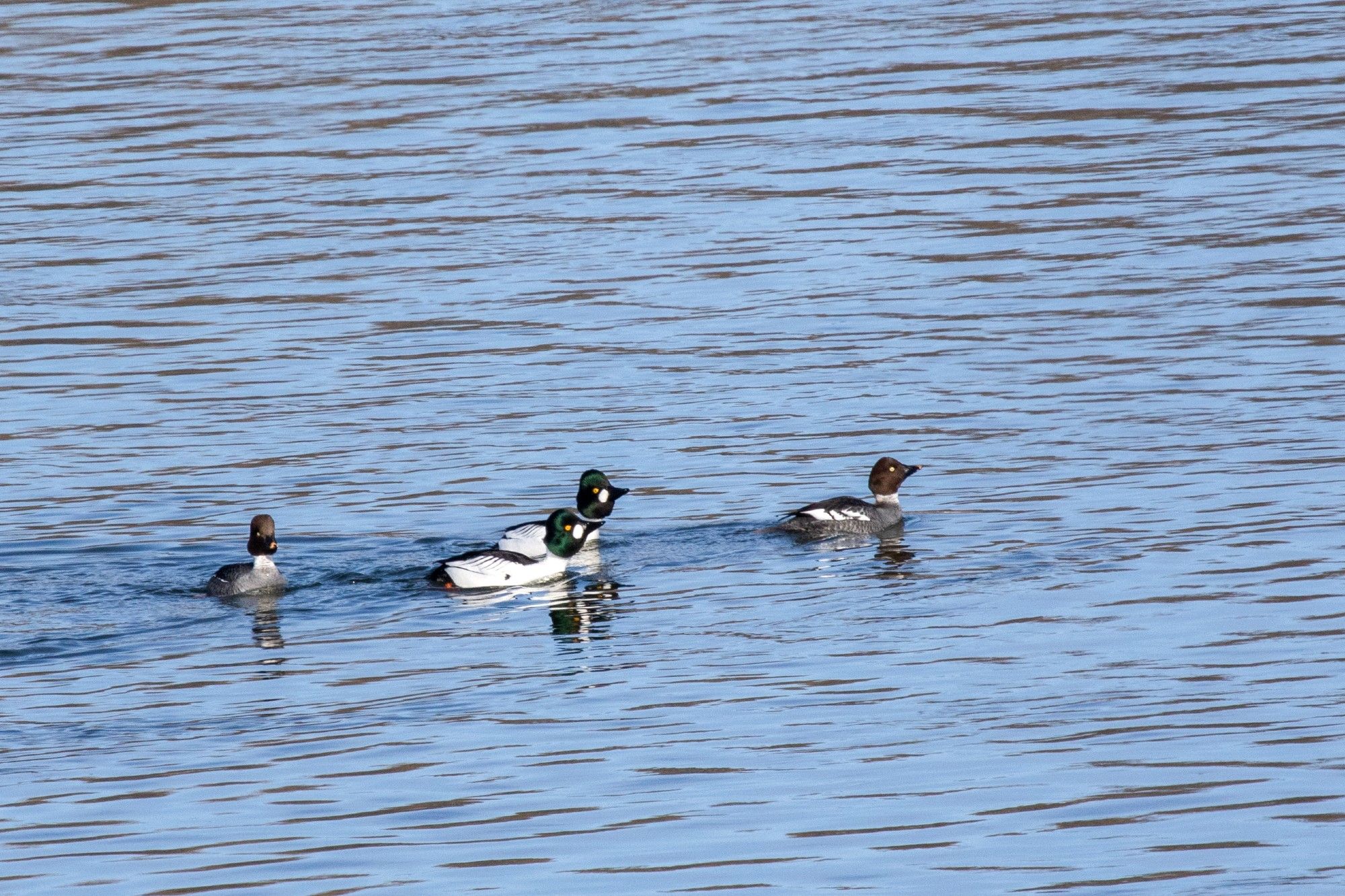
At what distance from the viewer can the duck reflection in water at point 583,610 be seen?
13078 mm

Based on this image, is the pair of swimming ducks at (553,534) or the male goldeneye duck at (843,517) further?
the male goldeneye duck at (843,517)

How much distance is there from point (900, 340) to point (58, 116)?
15870mm

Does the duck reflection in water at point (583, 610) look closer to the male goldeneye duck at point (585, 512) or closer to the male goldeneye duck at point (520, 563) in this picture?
the male goldeneye duck at point (520, 563)

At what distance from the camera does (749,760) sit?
10203 mm

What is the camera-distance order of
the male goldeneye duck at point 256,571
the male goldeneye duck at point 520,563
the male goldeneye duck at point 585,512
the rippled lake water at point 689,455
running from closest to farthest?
the rippled lake water at point 689,455 < the male goldeneye duck at point 256,571 < the male goldeneye duck at point 520,563 < the male goldeneye duck at point 585,512

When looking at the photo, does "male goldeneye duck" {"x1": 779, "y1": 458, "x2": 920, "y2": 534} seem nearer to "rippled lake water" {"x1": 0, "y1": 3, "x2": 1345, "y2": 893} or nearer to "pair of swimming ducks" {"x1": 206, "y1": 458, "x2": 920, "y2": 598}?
"pair of swimming ducks" {"x1": 206, "y1": 458, "x2": 920, "y2": 598}

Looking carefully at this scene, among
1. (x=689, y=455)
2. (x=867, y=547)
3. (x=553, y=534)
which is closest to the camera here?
(x=553, y=534)

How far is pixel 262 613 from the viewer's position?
1372 cm

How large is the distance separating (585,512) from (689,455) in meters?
1.78

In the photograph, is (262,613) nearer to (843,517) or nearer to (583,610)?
(583,610)

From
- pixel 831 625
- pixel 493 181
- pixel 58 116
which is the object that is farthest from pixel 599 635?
pixel 58 116

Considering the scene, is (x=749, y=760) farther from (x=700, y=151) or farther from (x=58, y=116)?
(x=58, y=116)

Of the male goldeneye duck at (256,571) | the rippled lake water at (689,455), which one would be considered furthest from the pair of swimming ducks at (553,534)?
the rippled lake water at (689,455)

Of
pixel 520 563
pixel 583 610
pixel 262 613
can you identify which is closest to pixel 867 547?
pixel 583 610
